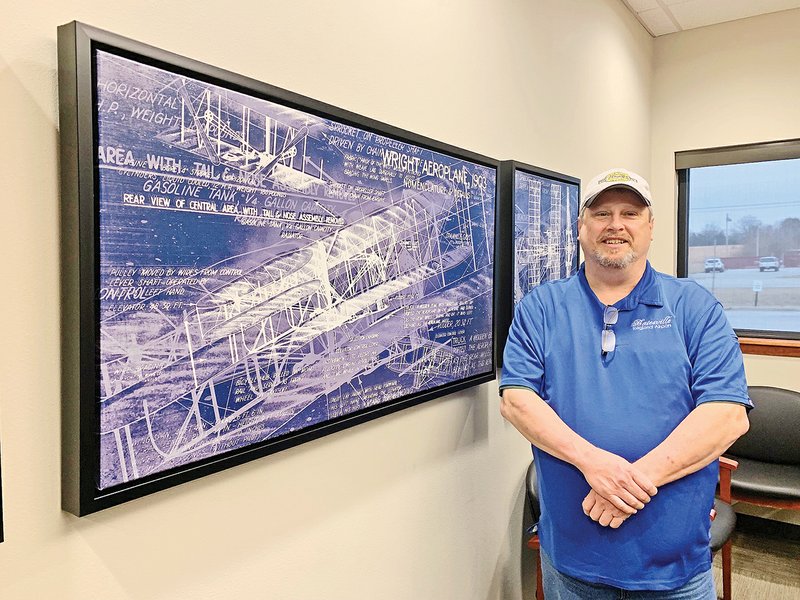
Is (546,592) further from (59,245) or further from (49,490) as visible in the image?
(59,245)

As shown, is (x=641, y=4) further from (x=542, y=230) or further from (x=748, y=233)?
(x=542, y=230)

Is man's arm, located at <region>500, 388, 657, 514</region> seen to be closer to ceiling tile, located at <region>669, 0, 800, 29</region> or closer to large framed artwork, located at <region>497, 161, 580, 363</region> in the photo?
large framed artwork, located at <region>497, 161, 580, 363</region>

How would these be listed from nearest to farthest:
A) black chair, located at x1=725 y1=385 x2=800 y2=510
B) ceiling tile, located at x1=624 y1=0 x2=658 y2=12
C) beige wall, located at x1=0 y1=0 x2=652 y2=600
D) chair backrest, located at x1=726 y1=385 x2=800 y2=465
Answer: beige wall, located at x1=0 y1=0 x2=652 y2=600 < black chair, located at x1=725 y1=385 x2=800 y2=510 < chair backrest, located at x1=726 y1=385 x2=800 y2=465 < ceiling tile, located at x1=624 y1=0 x2=658 y2=12

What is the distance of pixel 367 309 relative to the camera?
55.3 inches

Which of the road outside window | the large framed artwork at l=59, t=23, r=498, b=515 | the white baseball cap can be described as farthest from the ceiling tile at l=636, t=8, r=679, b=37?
the large framed artwork at l=59, t=23, r=498, b=515

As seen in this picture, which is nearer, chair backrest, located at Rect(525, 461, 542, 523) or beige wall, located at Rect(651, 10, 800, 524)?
chair backrest, located at Rect(525, 461, 542, 523)

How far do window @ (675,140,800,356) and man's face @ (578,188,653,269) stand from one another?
2.28 m

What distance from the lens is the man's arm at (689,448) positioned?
1.40 m

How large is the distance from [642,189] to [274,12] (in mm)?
1042

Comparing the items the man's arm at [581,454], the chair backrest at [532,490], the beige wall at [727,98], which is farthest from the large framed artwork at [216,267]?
the beige wall at [727,98]

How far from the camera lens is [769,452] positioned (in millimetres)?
2918

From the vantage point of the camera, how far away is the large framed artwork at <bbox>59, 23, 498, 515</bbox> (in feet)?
2.86

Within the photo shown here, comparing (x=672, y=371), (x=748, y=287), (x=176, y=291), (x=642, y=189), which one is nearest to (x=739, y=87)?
(x=748, y=287)

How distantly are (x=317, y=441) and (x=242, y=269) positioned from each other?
17.3 inches
